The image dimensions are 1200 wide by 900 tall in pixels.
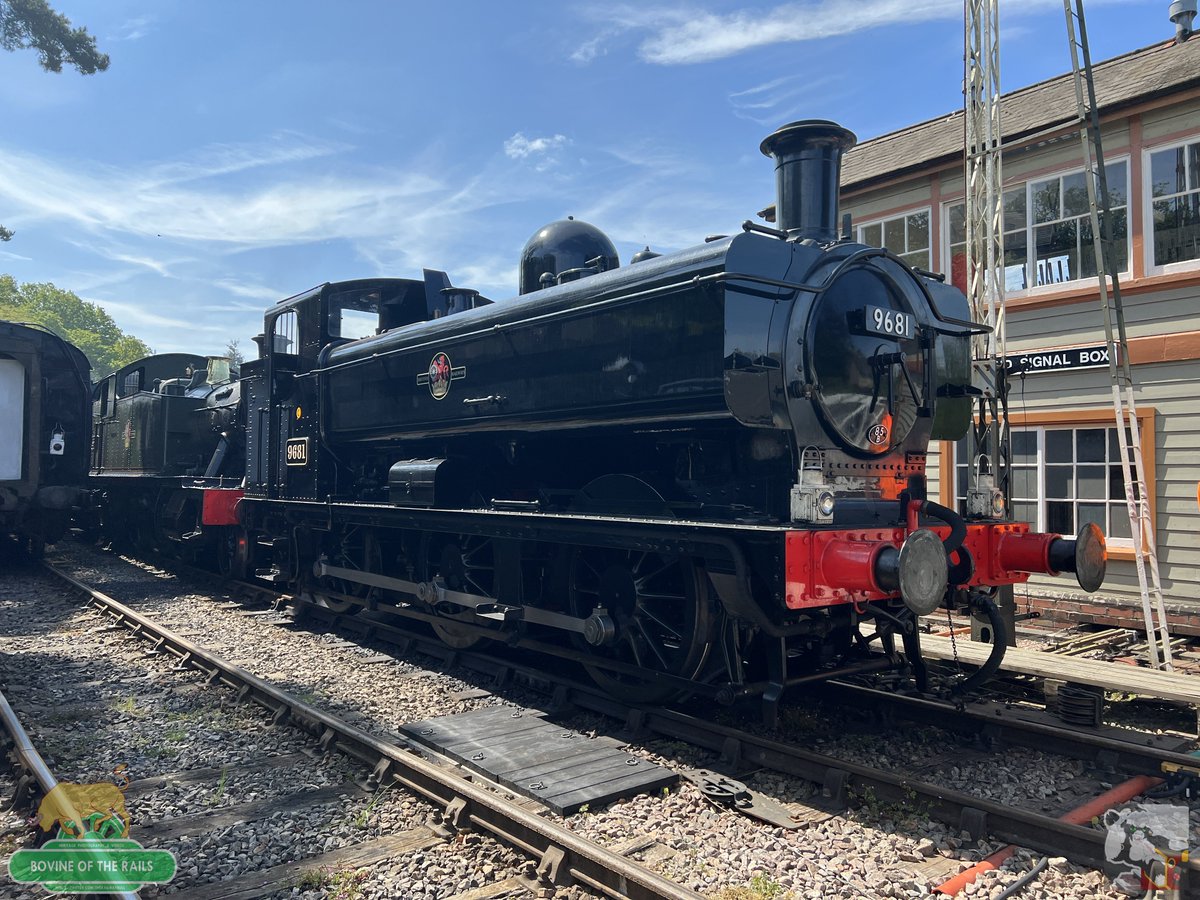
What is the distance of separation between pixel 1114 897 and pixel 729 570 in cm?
214

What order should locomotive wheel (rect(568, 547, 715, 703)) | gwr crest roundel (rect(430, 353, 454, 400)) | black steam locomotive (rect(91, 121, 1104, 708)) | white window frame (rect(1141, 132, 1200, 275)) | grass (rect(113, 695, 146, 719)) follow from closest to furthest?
black steam locomotive (rect(91, 121, 1104, 708)), locomotive wheel (rect(568, 547, 715, 703)), grass (rect(113, 695, 146, 719)), gwr crest roundel (rect(430, 353, 454, 400)), white window frame (rect(1141, 132, 1200, 275))

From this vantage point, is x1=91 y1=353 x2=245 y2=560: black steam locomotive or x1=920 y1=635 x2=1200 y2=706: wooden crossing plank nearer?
x1=920 y1=635 x2=1200 y2=706: wooden crossing plank

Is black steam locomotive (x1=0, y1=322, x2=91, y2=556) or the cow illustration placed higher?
black steam locomotive (x1=0, y1=322, x2=91, y2=556)

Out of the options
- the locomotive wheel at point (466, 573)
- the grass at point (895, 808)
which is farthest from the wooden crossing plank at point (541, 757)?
the locomotive wheel at point (466, 573)

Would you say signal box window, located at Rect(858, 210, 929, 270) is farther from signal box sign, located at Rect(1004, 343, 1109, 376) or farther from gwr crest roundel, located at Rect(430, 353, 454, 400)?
gwr crest roundel, located at Rect(430, 353, 454, 400)

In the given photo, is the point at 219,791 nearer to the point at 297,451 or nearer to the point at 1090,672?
the point at 297,451

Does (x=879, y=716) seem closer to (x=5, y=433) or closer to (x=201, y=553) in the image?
(x=201, y=553)

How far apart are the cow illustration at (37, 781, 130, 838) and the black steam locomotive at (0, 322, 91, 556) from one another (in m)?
10.5

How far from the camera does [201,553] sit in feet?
44.0

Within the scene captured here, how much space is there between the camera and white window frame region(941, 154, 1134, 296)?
9.81 metres

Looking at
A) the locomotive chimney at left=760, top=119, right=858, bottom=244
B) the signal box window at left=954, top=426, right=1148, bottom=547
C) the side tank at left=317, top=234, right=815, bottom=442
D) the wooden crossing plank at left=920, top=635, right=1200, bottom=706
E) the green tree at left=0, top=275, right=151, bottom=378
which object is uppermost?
the green tree at left=0, top=275, right=151, bottom=378

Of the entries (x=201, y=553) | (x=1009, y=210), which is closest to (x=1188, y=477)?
(x=1009, y=210)

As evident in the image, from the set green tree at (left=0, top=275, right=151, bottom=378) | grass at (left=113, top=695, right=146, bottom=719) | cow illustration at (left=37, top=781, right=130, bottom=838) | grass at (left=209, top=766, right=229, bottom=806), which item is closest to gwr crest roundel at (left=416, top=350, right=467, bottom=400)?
grass at (left=113, top=695, right=146, bottom=719)

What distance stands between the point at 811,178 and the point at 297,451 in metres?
6.24
